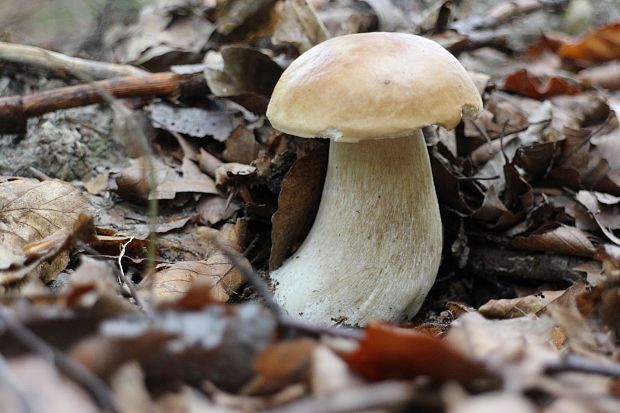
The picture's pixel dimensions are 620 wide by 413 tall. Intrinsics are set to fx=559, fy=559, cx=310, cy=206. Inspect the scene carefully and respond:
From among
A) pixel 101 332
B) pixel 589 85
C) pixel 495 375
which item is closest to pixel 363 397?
pixel 495 375

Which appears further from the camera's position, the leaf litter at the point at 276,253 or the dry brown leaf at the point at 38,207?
the dry brown leaf at the point at 38,207

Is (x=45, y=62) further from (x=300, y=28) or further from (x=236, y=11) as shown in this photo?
(x=300, y=28)

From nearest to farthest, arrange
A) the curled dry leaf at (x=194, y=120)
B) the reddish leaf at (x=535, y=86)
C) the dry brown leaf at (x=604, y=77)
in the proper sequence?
1. the curled dry leaf at (x=194, y=120)
2. the reddish leaf at (x=535, y=86)
3. the dry brown leaf at (x=604, y=77)

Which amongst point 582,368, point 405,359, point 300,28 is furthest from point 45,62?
→ point 582,368

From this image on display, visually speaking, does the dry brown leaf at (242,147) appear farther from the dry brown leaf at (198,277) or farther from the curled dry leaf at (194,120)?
the dry brown leaf at (198,277)

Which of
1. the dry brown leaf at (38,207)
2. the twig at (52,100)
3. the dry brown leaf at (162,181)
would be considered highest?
the twig at (52,100)

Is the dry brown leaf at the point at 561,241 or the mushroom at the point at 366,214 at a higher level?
the mushroom at the point at 366,214

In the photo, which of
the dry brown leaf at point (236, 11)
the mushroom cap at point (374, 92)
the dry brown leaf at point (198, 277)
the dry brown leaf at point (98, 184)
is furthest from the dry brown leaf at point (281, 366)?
the dry brown leaf at point (236, 11)
